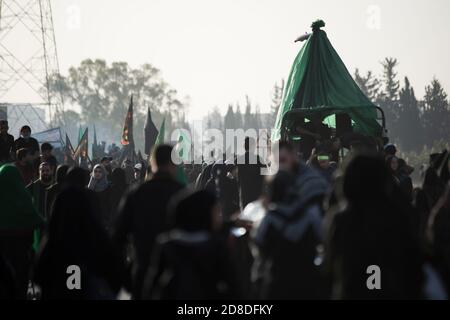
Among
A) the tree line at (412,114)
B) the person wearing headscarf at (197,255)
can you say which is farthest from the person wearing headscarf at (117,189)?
the tree line at (412,114)

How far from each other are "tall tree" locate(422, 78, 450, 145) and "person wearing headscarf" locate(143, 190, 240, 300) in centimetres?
10460

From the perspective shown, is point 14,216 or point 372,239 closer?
point 372,239

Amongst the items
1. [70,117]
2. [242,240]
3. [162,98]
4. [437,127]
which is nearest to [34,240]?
[242,240]

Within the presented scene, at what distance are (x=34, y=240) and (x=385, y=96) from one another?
373 ft

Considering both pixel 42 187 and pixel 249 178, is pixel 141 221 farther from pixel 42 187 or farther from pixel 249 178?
pixel 249 178

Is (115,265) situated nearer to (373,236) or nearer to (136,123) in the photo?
(373,236)

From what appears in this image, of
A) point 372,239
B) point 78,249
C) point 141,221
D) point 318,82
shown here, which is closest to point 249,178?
point 318,82

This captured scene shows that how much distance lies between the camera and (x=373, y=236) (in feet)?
19.4

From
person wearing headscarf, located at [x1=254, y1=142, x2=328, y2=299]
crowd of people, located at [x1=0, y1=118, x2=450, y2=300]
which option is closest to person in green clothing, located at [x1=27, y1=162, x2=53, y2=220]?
crowd of people, located at [x1=0, y1=118, x2=450, y2=300]

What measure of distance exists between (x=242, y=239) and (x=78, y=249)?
344cm

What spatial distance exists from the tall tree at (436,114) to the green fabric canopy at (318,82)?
91072mm

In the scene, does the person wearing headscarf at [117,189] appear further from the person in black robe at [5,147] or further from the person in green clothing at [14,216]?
the person in green clothing at [14,216]

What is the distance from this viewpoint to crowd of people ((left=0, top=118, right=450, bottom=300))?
5871mm

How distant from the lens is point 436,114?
10981 centimetres
